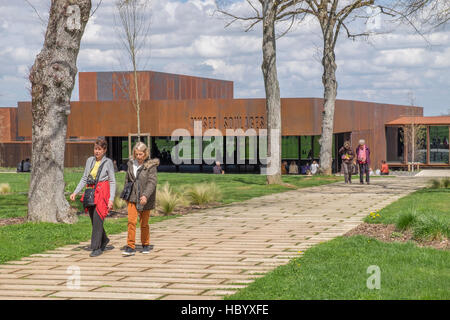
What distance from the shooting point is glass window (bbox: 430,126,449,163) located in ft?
174

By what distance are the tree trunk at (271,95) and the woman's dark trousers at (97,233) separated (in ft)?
48.0

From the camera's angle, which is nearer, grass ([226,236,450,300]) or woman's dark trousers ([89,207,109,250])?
grass ([226,236,450,300])

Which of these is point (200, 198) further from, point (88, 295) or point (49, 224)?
point (88, 295)

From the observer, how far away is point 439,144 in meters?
54.3

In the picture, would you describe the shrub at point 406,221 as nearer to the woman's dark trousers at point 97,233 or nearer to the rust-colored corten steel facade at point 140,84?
the woman's dark trousers at point 97,233

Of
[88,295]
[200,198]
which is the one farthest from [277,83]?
[88,295]

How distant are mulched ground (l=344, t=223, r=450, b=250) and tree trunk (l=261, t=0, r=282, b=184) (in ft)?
38.6

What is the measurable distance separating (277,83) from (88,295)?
18051 mm

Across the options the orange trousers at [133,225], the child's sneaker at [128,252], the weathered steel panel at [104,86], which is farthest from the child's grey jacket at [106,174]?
the weathered steel panel at [104,86]

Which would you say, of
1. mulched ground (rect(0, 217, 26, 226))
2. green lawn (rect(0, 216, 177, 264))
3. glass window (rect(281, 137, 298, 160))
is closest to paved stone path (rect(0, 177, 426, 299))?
green lawn (rect(0, 216, 177, 264))

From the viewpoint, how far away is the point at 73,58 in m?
13.4

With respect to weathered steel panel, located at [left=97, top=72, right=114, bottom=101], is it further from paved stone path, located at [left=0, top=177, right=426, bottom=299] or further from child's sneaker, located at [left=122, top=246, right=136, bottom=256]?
child's sneaker, located at [left=122, top=246, right=136, bottom=256]

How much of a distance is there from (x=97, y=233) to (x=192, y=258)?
1.46 metres
